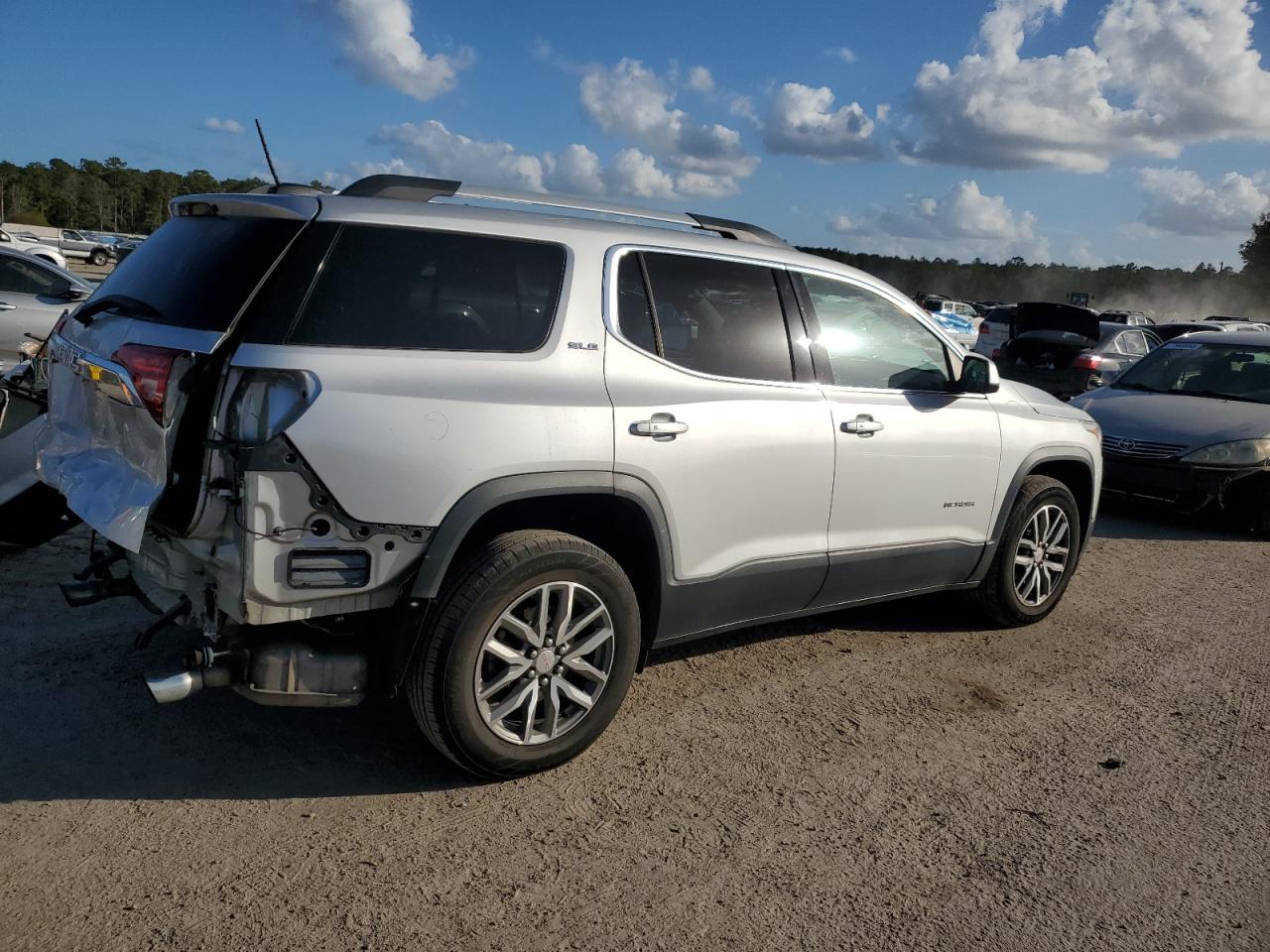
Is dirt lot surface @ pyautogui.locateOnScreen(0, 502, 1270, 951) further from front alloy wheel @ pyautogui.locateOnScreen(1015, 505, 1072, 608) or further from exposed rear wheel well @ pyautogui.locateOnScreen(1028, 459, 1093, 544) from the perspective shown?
exposed rear wheel well @ pyautogui.locateOnScreen(1028, 459, 1093, 544)

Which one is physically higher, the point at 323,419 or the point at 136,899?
the point at 323,419

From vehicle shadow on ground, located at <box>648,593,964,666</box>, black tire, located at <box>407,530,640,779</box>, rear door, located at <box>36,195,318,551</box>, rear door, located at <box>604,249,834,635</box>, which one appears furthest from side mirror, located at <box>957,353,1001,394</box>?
rear door, located at <box>36,195,318,551</box>

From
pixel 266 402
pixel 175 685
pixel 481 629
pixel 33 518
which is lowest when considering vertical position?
pixel 33 518

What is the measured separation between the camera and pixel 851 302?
452 centimetres

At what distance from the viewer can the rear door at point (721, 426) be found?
362 cm

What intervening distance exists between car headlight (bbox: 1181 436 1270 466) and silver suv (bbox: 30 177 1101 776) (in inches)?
192

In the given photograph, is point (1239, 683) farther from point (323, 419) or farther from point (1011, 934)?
point (323, 419)

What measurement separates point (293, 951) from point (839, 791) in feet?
6.13

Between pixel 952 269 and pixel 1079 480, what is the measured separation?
289 ft

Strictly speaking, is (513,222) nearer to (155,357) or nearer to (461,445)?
(461,445)

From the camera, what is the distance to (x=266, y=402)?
2.91 metres

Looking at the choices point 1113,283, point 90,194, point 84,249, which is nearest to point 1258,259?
point 1113,283

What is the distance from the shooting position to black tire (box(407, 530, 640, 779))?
10.4ft

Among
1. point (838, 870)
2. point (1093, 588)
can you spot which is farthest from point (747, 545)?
point (1093, 588)
